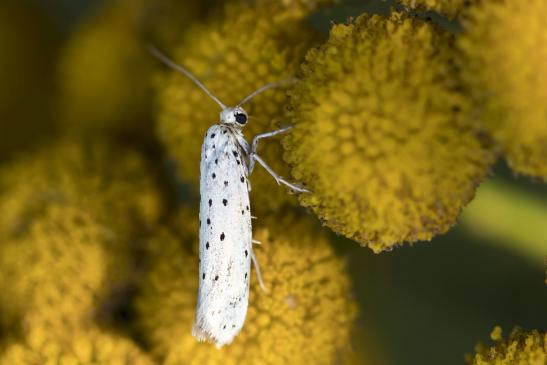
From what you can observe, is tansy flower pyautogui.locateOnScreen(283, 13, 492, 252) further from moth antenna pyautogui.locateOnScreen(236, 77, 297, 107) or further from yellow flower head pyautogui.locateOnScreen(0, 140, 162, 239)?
yellow flower head pyautogui.locateOnScreen(0, 140, 162, 239)

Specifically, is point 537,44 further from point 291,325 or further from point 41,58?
point 41,58

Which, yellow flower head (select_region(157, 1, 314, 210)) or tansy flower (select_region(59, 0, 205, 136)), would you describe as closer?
yellow flower head (select_region(157, 1, 314, 210))

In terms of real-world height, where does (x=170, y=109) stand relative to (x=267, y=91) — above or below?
below

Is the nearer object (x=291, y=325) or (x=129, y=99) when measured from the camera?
(x=291, y=325)

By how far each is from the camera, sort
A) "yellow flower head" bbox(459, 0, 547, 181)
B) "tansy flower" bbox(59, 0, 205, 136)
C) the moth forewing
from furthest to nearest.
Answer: "tansy flower" bbox(59, 0, 205, 136)
the moth forewing
"yellow flower head" bbox(459, 0, 547, 181)

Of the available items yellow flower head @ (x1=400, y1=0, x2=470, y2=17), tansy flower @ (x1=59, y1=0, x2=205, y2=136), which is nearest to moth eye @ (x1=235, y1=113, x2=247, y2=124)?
yellow flower head @ (x1=400, y1=0, x2=470, y2=17)

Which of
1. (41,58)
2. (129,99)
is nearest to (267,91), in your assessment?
(129,99)
